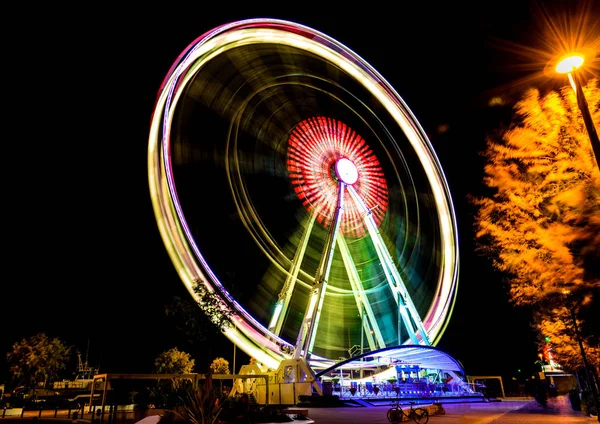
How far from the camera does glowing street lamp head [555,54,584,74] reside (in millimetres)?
6645

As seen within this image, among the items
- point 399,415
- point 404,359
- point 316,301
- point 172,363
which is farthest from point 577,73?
point 172,363

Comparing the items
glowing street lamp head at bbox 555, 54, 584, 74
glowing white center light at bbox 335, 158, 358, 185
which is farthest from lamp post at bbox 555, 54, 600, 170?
glowing white center light at bbox 335, 158, 358, 185

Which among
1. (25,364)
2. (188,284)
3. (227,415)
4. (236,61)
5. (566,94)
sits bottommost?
(227,415)

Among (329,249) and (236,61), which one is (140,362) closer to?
(329,249)

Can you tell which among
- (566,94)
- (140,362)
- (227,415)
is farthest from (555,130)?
(140,362)

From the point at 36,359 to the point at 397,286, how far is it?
2189cm

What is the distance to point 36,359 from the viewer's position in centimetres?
2586

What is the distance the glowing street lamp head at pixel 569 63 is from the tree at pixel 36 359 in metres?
29.6

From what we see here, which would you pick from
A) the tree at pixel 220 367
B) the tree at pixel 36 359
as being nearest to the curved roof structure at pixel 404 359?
the tree at pixel 36 359

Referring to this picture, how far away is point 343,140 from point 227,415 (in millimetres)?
17794

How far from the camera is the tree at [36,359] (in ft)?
85.5

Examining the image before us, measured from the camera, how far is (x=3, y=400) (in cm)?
1728

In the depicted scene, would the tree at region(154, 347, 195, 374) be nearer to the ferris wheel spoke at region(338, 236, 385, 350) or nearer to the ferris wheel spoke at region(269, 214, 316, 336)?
the ferris wheel spoke at region(338, 236, 385, 350)

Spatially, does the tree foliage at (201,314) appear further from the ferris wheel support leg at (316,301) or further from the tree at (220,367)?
the tree at (220,367)
